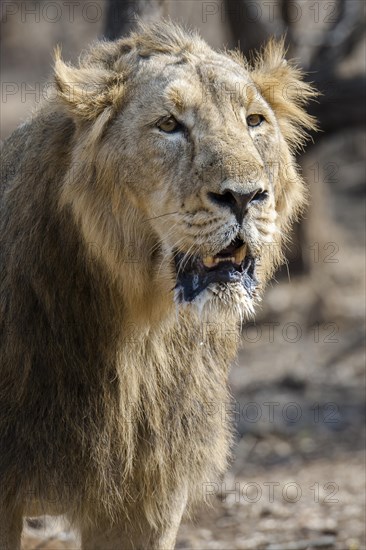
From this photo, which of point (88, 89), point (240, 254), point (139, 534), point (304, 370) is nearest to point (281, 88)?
point (88, 89)

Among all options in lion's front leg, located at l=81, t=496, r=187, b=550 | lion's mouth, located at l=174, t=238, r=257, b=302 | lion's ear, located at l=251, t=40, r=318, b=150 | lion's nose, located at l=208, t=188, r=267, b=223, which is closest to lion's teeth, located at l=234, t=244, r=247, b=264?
lion's mouth, located at l=174, t=238, r=257, b=302

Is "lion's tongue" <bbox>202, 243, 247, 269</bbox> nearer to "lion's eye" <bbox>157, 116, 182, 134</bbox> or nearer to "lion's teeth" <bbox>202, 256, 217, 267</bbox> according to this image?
"lion's teeth" <bbox>202, 256, 217, 267</bbox>

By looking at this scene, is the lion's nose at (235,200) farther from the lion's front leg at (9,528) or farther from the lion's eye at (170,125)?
the lion's front leg at (9,528)

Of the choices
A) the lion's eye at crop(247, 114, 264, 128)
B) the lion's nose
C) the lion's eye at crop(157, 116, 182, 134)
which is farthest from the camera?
the lion's eye at crop(247, 114, 264, 128)

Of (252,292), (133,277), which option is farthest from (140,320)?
(252,292)

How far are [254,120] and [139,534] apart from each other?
1.80 metres

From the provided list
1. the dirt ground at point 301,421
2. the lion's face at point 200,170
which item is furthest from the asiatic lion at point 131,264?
the dirt ground at point 301,421

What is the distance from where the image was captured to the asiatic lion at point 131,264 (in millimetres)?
3711

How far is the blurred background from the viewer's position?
20.1ft

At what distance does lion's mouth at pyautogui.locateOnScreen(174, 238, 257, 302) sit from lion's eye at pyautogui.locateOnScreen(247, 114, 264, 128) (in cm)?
58

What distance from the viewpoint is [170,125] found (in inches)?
149

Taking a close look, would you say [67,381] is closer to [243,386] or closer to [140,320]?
[140,320]

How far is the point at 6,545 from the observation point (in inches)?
161

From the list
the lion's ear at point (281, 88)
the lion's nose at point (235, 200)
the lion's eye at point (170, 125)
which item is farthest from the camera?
the lion's ear at point (281, 88)
